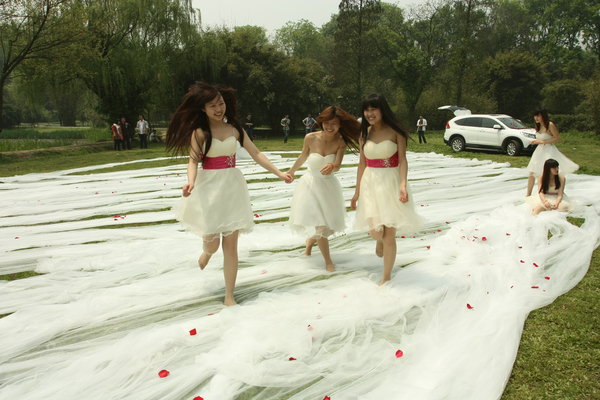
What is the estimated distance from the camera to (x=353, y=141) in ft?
17.9

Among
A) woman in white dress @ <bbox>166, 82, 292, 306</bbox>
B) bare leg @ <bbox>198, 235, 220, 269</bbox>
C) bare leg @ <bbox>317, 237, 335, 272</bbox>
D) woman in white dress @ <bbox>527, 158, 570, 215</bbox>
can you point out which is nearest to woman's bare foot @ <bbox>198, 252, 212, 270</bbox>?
bare leg @ <bbox>198, 235, 220, 269</bbox>

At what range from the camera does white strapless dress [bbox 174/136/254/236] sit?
4379mm

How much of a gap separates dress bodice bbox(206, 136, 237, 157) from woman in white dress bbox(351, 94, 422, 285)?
1480mm

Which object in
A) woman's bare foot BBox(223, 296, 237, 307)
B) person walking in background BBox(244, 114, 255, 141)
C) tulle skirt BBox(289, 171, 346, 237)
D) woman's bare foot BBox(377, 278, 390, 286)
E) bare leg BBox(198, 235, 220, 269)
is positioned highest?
person walking in background BBox(244, 114, 255, 141)

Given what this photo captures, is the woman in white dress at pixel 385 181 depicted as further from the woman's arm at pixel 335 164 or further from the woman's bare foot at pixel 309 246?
the woman's bare foot at pixel 309 246

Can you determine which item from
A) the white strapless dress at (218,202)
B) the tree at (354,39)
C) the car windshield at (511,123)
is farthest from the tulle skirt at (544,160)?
the tree at (354,39)

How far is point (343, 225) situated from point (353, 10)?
4047cm

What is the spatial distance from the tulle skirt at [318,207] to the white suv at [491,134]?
47.6ft

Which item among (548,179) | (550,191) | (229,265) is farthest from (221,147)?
(550,191)

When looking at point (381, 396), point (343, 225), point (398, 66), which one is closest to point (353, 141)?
point (343, 225)

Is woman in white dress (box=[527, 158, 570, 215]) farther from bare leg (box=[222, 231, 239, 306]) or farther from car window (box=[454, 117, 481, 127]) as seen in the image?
car window (box=[454, 117, 481, 127])

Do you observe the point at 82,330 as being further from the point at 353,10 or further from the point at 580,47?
the point at 580,47

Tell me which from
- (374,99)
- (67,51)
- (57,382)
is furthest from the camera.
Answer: (67,51)

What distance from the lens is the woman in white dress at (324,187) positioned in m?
5.19
